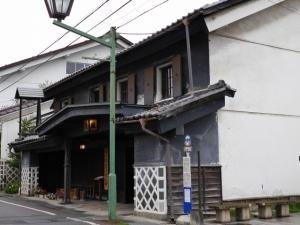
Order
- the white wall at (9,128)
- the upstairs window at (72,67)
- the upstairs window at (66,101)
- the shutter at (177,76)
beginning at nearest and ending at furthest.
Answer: the shutter at (177,76), the upstairs window at (66,101), the white wall at (9,128), the upstairs window at (72,67)

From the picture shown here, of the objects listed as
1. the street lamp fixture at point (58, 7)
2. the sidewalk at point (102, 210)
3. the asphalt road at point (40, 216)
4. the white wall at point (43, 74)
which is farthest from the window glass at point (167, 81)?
the white wall at point (43, 74)

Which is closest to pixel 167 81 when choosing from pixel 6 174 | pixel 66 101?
pixel 66 101

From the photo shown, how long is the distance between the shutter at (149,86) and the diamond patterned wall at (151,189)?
3498 millimetres

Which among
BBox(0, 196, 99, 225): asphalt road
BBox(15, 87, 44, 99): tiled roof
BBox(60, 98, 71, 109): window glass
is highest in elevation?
BBox(15, 87, 44, 99): tiled roof

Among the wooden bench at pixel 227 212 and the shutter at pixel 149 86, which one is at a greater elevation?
the shutter at pixel 149 86

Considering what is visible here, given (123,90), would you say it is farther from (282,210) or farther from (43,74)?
(43,74)

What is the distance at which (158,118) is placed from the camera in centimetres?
1312

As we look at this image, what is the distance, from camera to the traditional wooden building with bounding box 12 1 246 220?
13844 millimetres

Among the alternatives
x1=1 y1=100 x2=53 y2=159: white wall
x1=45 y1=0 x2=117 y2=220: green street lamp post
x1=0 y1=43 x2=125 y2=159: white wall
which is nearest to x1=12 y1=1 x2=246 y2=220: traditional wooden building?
x1=45 y1=0 x2=117 y2=220: green street lamp post

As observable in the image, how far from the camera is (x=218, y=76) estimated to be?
15.2m

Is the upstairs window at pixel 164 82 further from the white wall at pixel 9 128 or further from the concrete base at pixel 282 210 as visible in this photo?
the white wall at pixel 9 128

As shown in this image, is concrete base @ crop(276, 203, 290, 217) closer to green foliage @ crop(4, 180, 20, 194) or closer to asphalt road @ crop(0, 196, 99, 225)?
asphalt road @ crop(0, 196, 99, 225)

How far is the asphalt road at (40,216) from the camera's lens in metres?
13.7

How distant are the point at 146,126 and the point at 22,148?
1325 cm
